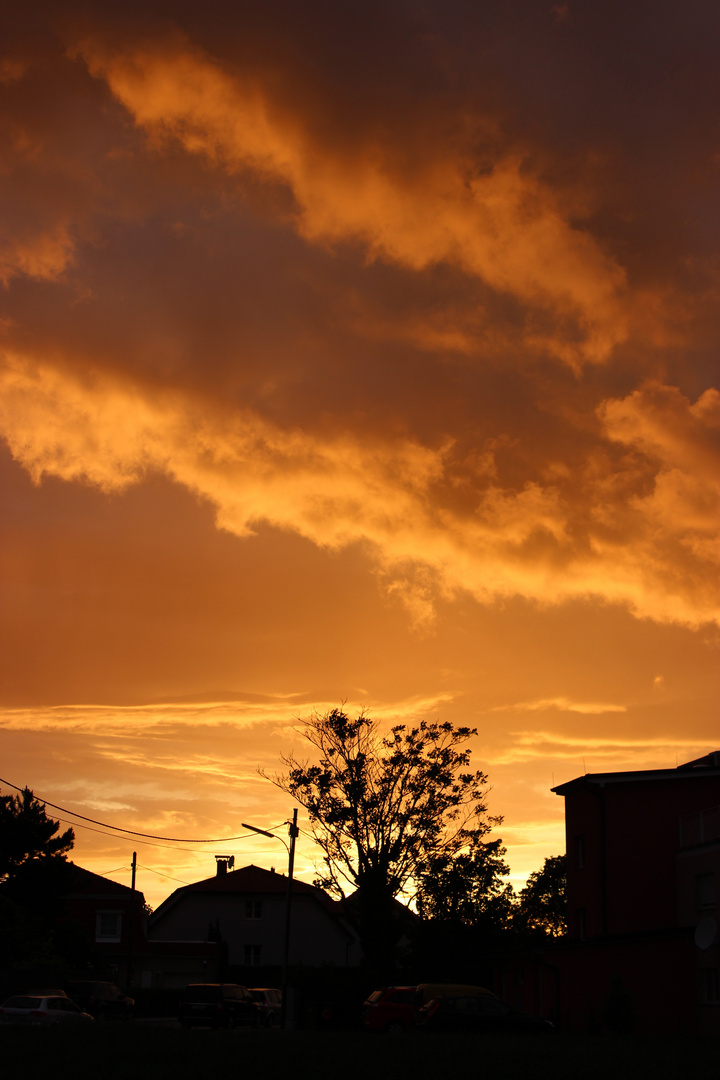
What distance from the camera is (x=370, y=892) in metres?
48.8

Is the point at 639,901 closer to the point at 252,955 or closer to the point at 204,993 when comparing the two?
the point at 204,993

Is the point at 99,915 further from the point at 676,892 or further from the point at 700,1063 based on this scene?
the point at 700,1063

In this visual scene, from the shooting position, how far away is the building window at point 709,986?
32.7 meters

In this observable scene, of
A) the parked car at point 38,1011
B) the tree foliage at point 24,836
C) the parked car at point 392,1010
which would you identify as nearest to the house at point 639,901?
the parked car at point 392,1010

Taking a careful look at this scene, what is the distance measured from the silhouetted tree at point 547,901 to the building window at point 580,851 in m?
48.1

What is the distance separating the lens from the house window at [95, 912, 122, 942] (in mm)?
69125

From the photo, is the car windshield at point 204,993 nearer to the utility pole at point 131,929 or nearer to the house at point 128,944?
the utility pole at point 131,929

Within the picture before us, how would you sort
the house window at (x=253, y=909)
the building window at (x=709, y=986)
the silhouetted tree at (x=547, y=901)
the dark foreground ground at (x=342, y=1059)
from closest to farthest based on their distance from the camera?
the dark foreground ground at (x=342, y=1059) < the building window at (x=709, y=986) < the house window at (x=253, y=909) < the silhouetted tree at (x=547, y=901)

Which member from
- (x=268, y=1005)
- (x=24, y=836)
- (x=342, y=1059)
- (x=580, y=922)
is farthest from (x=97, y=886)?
(x=342, y=1059)

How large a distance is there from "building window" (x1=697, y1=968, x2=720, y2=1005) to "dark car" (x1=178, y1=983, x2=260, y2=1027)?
18845 mm

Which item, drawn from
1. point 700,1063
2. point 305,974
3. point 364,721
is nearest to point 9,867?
point 305,974

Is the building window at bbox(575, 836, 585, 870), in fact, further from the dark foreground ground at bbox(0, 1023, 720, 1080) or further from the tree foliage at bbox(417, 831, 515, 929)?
the dark foreground ground at bbox(0, 1023, 720, 1080)

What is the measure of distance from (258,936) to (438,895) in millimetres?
27928

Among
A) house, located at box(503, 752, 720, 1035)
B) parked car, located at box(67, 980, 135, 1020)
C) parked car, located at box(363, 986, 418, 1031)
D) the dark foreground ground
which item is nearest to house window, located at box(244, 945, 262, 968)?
parked car, located at box(67, 980, 135, 1020)
